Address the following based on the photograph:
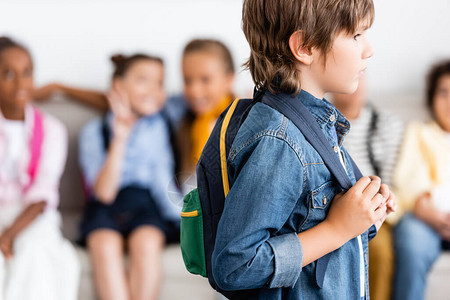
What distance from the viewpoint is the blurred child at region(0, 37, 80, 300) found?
1733mm

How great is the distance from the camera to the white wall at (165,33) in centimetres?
245

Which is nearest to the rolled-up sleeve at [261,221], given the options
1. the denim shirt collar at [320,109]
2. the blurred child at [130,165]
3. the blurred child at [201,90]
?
the denim shirt collar at [320,109]

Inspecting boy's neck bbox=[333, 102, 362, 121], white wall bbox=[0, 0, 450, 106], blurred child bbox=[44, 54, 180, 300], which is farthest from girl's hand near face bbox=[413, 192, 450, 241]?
blurred child bbox=[44, 54, 180, 300]

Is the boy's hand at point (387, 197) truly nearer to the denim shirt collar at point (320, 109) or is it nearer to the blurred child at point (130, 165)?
the denim shirt collar at point (320, 109)

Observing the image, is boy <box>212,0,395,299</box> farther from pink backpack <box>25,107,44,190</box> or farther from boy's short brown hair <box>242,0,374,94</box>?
pink backpack <box>25,107,44,190</box>

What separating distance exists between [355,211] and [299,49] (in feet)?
0.81

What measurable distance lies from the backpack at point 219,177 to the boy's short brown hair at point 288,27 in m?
0.04

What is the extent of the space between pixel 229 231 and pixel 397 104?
175cm

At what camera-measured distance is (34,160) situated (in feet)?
6.53

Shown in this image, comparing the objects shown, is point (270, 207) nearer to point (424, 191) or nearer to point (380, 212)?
point (380, 212)

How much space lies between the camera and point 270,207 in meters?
0.71

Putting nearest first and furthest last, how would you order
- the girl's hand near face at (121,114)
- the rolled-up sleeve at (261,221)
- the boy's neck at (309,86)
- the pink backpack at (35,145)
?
the rolled-up sleeve at (261,221), the boy's neck at (309,86), the pink backpack at (35,145), the girl's hand near face at (121,114)

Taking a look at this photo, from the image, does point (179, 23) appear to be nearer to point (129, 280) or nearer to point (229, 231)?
point (129, 280)

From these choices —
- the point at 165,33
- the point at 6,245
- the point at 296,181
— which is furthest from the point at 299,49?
the point at 165,33
